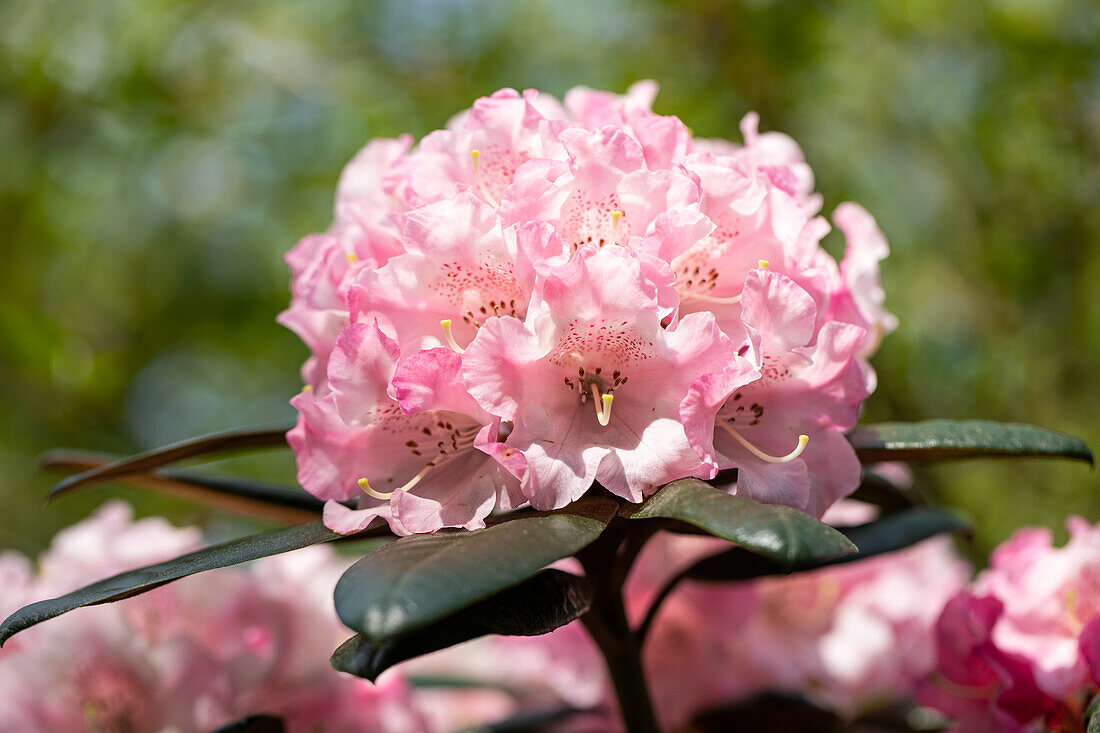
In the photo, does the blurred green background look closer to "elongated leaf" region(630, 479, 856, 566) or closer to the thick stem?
the thick stem

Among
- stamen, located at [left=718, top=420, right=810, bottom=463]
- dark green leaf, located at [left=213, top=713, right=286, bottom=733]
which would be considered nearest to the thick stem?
stamen, located at [left=718, top=420, right=810, bottom=463]

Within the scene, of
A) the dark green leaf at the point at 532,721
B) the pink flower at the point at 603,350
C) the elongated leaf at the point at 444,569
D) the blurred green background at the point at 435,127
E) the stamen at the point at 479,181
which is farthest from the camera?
the blurred green background at the point at 435,127

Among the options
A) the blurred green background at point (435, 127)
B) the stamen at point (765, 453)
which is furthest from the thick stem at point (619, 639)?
the blurred green background at point (435, 127)

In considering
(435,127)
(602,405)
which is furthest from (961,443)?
(435,127)

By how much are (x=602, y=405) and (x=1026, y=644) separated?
0.38m

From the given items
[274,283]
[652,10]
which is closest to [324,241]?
[652,10]

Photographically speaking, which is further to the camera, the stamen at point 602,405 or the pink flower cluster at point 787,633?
the pink flower cluster at point 787,633

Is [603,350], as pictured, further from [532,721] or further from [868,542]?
[532,721]

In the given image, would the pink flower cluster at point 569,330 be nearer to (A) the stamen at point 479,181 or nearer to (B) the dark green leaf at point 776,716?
(A) the stamen at point 479,181

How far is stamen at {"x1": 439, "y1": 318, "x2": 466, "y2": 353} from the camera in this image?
21.3 inches

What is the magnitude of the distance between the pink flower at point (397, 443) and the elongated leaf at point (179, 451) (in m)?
0.13

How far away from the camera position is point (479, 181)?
63cm

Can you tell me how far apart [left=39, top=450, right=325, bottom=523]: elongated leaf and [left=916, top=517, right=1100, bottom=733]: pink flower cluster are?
0.49m

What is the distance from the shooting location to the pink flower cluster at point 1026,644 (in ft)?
2.22
